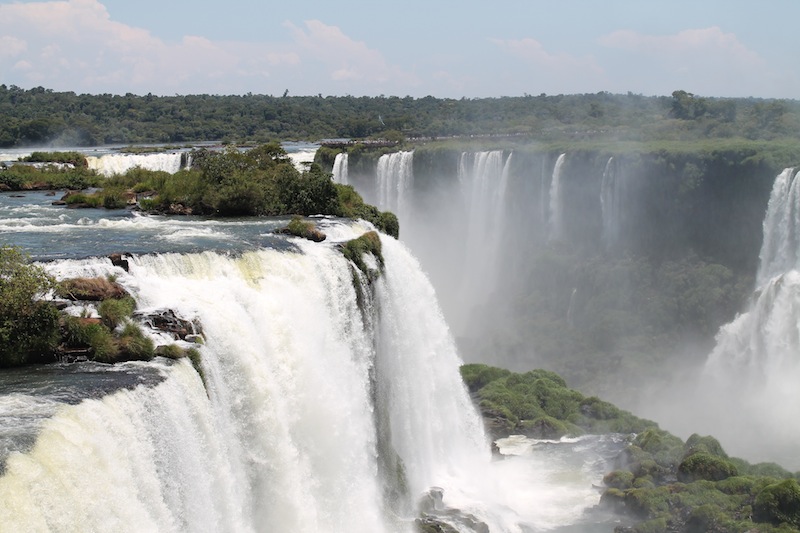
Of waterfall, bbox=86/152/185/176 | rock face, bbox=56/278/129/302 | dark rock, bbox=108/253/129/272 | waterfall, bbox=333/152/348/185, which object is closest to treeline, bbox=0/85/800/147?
waterfall, bbox=333/152/348/185

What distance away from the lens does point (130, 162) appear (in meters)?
45.1

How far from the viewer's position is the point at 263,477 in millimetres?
15648

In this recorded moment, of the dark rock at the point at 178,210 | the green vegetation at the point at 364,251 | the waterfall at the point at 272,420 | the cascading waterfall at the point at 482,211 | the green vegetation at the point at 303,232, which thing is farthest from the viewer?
the cascading waterfall at the point at 482,211

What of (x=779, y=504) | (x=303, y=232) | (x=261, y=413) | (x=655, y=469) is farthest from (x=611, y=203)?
(x=261, y=413)

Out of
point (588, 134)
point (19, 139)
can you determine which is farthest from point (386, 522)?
point (19, 139)

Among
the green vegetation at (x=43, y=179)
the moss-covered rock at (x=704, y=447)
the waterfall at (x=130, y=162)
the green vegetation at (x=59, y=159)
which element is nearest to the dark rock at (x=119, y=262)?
the moss-covered rock at (x=704, y=447)

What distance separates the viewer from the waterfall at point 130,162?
146ft

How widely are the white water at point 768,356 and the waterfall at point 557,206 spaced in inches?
518

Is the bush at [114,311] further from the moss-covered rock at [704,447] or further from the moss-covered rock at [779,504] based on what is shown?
the moss-covered rock at [704,447]

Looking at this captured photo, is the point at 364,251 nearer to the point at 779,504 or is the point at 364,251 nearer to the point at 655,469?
the point at 655,469

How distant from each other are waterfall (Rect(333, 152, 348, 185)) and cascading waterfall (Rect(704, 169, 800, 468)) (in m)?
26.8

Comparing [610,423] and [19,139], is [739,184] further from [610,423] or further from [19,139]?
[19,139]

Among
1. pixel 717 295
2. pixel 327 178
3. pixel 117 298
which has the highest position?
pixel 327 178

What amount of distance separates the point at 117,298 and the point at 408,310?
11366 mm
